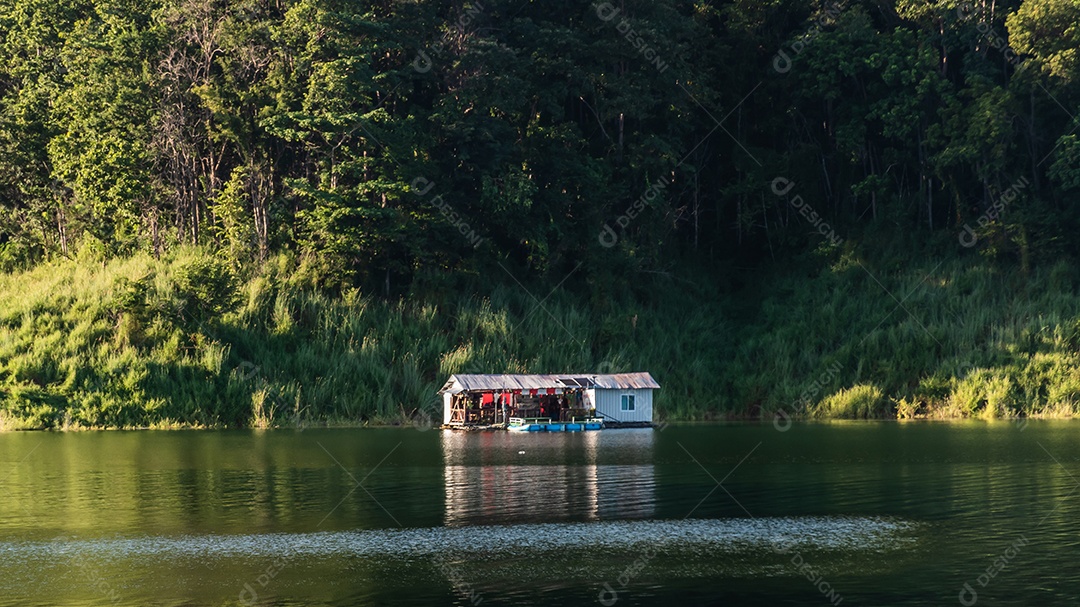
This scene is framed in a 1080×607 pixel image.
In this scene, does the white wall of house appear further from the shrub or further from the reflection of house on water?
the shrub

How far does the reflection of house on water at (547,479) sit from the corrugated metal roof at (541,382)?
4104mm

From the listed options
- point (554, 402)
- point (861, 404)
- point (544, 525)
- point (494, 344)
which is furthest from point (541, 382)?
point (544, 525)

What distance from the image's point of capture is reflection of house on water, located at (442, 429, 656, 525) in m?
35.9

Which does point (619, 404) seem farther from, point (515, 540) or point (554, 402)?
point (515, 540)

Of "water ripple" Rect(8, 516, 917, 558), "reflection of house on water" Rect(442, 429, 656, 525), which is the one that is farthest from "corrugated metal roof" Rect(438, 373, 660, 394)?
"water ripple" Rect(8, 516, 917, 558)

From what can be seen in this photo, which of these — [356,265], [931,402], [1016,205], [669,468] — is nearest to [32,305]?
[356,265]

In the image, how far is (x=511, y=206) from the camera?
78.7 m

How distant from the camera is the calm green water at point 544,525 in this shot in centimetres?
2655

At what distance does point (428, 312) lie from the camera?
7669 cm

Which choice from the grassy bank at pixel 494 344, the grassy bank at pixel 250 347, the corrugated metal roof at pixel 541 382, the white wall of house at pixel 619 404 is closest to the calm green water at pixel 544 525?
the corrugated metal roof at pixel 541 382

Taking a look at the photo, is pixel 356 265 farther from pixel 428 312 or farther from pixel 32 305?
pixel 32 305

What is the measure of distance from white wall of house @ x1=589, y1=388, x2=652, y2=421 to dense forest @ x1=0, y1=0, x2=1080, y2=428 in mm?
5438

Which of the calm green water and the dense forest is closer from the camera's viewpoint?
the calm green water

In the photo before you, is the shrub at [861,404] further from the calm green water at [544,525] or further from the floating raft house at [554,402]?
the calm green water at [544,525]
